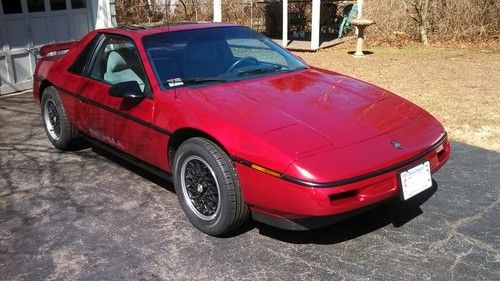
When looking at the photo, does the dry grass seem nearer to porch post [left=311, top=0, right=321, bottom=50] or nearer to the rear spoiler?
porch post [left=311, top=0, right=321, bottom=50]

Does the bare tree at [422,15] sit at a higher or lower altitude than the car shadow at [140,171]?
higher

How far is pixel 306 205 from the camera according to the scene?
2.66 metres

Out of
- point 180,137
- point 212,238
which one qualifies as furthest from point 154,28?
point 212,238

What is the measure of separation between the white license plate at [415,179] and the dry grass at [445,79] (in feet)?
7.46

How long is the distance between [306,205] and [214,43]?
6.14 ft

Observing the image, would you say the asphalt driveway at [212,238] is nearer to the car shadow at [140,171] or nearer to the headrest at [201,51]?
the car shadow at [140,171]

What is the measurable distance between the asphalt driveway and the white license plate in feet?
1.33

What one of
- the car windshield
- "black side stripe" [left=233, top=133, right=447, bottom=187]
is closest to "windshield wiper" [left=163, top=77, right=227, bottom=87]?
the car windshield

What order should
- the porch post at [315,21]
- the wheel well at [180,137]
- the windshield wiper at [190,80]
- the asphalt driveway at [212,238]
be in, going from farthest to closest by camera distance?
the porch post at [315,21], the windshield wiper at [190,80], the wheel well at [180,137], the asphalt driveway at [212,238]

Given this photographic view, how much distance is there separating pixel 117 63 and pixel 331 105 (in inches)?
76.0

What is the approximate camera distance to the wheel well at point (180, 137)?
3157 millimetres

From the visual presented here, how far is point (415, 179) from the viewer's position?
9.74ft

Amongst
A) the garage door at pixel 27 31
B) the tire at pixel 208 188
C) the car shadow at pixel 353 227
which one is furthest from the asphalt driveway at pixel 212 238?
the garage door at pixel 27 31

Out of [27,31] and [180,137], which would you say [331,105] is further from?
[27,31]
